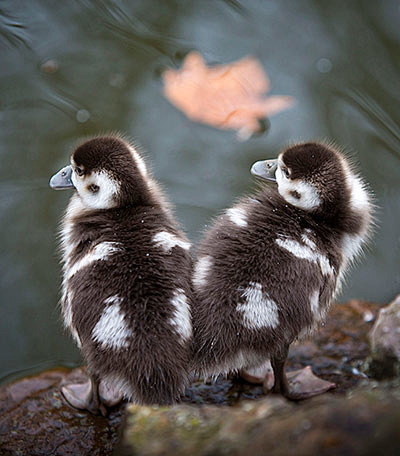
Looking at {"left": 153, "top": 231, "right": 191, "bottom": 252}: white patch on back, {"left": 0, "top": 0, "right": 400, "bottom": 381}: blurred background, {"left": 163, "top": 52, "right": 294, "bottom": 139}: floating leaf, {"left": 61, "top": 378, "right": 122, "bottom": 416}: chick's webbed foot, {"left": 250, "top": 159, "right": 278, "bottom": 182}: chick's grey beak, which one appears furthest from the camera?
{"left": 163, "top": 52, "right": 294, "bottom": 139}: floating leaf

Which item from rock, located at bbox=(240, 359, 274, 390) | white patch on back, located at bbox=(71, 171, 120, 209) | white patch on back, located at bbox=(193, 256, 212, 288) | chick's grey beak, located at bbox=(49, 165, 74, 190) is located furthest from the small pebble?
chick's grey beak, located at bbox=(49, 165, 74, 190)

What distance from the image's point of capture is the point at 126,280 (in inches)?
76.3

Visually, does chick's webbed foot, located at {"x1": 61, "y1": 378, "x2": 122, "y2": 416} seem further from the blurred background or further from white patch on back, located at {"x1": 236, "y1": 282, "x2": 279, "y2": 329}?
white patch on back, located at {"x1": 236, "y1": 282, "x2": 279, "y2": 329}

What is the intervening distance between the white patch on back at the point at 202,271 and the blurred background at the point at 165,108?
1.07 m

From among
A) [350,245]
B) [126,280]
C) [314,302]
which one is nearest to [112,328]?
[126,280]

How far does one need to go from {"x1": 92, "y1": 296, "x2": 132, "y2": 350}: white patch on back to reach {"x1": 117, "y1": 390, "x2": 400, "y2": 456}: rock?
0.33 m

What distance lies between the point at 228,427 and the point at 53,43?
11.3 feet

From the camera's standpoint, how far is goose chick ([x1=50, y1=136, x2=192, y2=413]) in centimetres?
188

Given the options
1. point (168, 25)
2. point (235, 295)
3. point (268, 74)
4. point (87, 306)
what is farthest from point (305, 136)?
point (87, 306)

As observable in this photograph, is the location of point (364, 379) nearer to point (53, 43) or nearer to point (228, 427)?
point (228, 427)

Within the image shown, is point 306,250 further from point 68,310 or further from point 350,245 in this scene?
point 68,310

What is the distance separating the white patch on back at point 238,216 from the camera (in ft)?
7.22

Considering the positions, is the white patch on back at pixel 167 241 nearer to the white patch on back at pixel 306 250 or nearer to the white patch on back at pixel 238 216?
the white patch on back at pixel 238 216

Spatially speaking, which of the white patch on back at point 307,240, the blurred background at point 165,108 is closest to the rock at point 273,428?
the white patch on back at point 307,240
